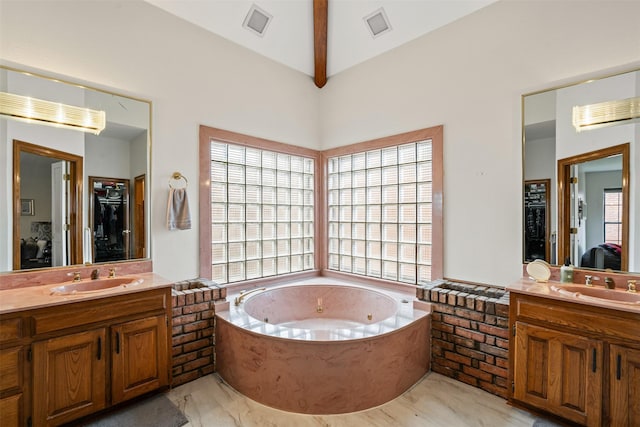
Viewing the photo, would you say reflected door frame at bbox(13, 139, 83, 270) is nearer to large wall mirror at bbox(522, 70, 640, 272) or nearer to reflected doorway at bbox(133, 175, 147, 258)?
reflected doorway at bbox(133, 175, 147, 258)

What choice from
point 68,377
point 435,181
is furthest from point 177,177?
point 435,181

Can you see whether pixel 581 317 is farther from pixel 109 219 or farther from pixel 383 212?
pixel 109 219

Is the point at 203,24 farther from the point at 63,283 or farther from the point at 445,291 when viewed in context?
the point at 445,291

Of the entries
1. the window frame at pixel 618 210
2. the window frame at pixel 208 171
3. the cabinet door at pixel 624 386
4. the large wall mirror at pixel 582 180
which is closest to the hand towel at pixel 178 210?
the window frame at pixel 208 171

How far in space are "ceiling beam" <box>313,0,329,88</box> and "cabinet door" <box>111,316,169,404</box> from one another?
10.0 ft

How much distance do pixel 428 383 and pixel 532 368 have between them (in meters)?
0.74

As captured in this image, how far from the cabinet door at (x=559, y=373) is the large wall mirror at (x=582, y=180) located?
2.10ft

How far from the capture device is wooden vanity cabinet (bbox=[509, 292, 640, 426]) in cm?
163

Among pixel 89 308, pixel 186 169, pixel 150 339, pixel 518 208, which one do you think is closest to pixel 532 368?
pixel 518 208

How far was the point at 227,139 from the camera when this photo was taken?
2.98m

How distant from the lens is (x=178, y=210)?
2590 millimetres

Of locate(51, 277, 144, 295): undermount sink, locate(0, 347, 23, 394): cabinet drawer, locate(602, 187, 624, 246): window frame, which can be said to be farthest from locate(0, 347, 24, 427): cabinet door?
locate(602, 187, 624, 246): window frame

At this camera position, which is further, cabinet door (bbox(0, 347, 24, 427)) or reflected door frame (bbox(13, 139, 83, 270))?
reflected door frame (bbox(13, 139, 83, 270))

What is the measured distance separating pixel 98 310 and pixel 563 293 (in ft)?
9.51
